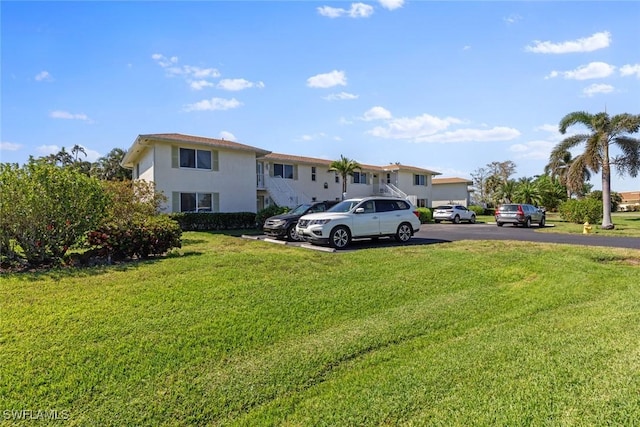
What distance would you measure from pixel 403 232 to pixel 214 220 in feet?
36.0

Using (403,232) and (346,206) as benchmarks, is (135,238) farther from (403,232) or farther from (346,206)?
(403,232)

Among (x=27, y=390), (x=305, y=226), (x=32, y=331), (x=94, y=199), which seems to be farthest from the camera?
(x=305, y=226)

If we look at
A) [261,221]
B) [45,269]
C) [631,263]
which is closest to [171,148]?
[261,221]

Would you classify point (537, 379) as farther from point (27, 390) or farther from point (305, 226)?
point (305, 226)

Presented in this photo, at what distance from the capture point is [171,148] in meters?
20.0

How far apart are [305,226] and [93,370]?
28.9 feet

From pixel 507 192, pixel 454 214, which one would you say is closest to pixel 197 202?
pixel 454 214

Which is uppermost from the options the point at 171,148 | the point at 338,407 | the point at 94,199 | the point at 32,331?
the point at 171,148

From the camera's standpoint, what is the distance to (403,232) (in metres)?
13.6

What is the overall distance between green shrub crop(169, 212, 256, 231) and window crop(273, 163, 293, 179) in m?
6.90

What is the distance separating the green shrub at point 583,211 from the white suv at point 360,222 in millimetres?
20849

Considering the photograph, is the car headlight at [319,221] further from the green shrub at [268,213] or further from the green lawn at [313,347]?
the green shrub at [268,213]


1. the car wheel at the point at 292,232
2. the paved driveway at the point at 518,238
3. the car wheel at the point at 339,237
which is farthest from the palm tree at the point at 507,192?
the car wheel at the point at 339,237

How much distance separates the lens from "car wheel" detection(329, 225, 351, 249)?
38.9 ft
